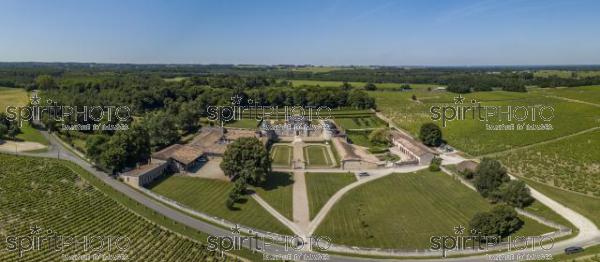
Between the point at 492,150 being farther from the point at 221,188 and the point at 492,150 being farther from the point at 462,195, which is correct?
the point at 221,188

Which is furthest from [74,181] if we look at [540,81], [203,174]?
[540,81]

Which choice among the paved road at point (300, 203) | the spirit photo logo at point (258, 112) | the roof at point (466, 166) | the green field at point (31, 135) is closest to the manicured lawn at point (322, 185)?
the paved road at point (300, 203)

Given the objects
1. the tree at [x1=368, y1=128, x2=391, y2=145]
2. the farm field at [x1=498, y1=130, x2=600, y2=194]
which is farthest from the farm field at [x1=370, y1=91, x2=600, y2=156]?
the tree at [x1=368, y1=128, x2=391, y2=145]

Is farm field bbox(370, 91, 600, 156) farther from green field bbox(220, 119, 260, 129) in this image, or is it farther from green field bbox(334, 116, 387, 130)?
green field bbox(220, 119, 260, 129)

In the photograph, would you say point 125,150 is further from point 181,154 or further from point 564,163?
point 564,163

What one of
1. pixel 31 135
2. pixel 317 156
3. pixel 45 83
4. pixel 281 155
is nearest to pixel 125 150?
pixel 281 155
